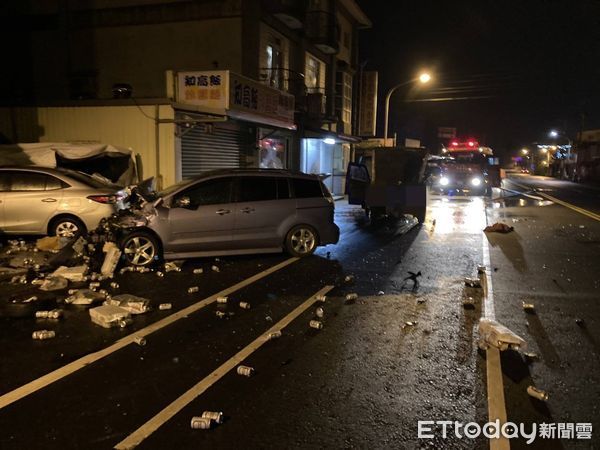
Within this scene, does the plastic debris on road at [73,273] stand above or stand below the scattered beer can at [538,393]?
above

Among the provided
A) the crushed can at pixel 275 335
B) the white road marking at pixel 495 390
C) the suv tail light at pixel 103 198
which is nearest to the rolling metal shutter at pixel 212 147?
the suv tail light at pixel 103 198

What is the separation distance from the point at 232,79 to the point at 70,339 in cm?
996

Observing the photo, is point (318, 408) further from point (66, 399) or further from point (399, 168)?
point (399, 168)

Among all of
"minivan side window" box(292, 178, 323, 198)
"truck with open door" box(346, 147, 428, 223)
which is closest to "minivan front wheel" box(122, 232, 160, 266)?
"minivan side window" box(292, 178, 323, 198)

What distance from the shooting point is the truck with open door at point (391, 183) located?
16.9 m

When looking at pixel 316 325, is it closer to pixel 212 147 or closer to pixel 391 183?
pixel 212 147

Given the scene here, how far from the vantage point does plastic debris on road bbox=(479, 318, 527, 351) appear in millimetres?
5457

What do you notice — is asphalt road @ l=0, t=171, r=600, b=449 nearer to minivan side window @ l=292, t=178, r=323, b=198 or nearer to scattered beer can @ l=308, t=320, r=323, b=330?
scattered beer can @ l=308, t=320, r=323, b=330

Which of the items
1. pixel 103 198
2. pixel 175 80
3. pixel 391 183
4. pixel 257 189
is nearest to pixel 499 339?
pixel 257 189

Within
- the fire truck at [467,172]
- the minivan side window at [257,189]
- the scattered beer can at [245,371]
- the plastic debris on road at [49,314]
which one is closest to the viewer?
the scattered beer can at [245,371]

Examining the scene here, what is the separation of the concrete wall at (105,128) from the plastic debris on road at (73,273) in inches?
250

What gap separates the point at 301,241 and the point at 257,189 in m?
1.35

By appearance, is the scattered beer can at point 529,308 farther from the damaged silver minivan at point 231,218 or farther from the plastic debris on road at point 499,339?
the damaged silver minivan at point 231,218

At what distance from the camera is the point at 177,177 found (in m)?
14.6
